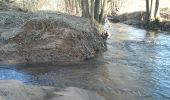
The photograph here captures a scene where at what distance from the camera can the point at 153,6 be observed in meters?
28.7

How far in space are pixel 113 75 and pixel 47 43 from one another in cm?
314

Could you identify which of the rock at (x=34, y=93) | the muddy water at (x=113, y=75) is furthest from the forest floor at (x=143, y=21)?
the rock at (x=34, y=93)

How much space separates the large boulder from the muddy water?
0.59 m

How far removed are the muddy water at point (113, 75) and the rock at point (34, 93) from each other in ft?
3.46

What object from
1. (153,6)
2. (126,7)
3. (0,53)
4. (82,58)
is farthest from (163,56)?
(126,7)

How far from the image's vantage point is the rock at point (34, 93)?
7.08 m

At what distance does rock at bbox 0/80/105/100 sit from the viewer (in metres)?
7.08

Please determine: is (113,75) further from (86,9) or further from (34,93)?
(86,9)

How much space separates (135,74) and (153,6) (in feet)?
58.0

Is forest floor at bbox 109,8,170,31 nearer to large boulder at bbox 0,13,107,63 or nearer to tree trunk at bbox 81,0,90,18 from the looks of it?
Answer: tree trunk at bbox 81,0,90,18

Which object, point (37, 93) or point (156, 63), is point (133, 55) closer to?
point (156, 63)

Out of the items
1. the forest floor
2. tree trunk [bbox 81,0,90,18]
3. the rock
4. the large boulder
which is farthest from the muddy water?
the forest floor

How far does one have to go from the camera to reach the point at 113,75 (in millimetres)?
11555

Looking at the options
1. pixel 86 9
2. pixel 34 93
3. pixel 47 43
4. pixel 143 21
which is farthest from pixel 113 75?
pixel 143 21
